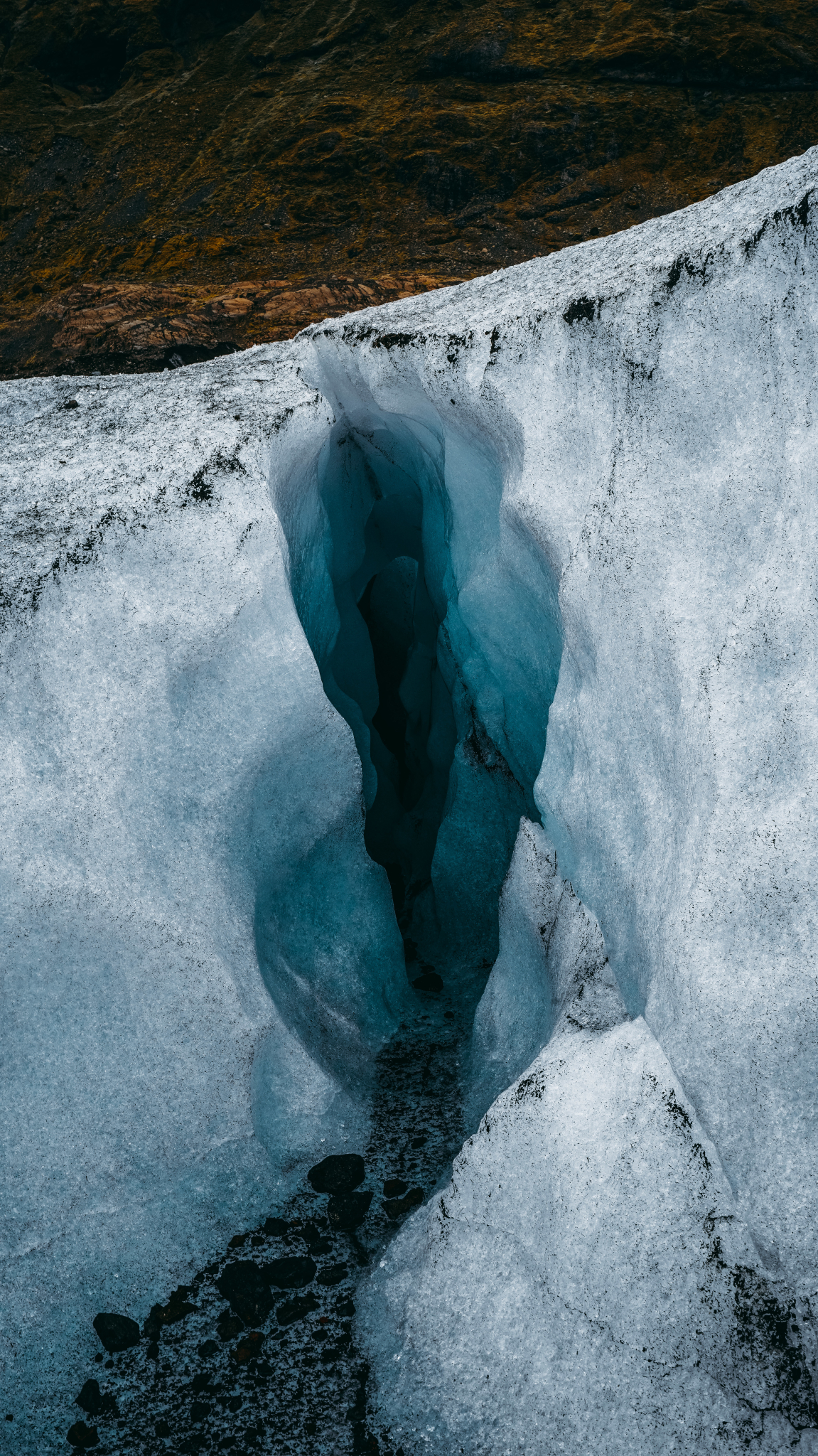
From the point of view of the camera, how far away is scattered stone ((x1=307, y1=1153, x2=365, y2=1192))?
4.24 m

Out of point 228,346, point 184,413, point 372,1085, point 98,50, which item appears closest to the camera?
point 372,1085

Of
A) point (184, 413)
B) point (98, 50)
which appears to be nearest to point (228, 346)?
point (184, 413)

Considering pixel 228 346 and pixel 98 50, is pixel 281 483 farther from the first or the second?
pixel 98 50

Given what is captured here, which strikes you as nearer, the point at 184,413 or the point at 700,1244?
the point at 700,1244

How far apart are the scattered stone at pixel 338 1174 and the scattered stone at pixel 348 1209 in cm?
4

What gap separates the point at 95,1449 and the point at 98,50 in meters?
46.7

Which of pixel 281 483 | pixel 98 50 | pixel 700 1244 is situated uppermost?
pixel 98 50

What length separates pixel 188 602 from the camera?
4539mm

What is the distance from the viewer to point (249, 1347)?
3.68 m

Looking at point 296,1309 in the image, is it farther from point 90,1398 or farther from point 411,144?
point 411,144

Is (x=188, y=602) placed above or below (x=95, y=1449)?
above

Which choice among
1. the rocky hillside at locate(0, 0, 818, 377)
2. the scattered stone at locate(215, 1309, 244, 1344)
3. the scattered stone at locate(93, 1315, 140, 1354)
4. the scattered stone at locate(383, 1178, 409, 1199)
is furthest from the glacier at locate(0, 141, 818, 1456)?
the rocky hillside at locate(0, 0, 818, 377)

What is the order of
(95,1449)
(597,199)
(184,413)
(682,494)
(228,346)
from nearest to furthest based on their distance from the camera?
1. (95,1449)
2. (682,494)
3. (184,413)
4. (228,346)
5. (597,199)

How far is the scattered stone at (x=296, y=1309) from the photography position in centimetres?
377
